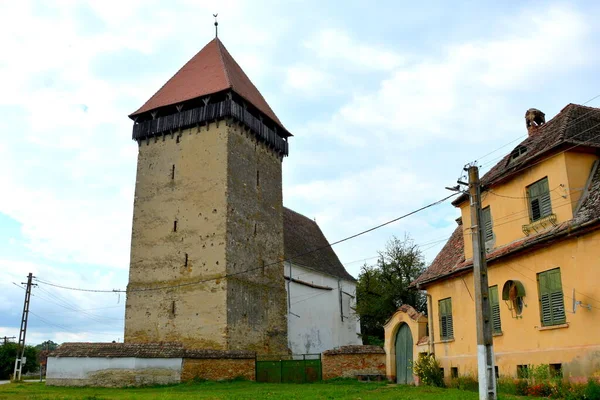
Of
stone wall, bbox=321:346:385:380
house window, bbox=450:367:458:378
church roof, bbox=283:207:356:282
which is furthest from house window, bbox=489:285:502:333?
church roof, bbox=283:207:356:282

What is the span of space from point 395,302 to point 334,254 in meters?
10.8

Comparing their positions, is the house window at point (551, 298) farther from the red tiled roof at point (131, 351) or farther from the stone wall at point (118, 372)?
the stone wall at point (118, 372)

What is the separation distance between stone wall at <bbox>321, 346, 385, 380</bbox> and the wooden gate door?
1.36 metres

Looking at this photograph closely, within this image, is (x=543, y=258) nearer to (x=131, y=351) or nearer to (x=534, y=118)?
(x=534, y=118)

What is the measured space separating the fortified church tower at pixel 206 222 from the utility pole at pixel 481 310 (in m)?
18.9

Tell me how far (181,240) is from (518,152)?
64.7 feet

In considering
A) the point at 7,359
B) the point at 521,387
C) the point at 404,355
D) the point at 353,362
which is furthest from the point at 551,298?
the point at 7,359

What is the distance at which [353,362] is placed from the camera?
1036 inches

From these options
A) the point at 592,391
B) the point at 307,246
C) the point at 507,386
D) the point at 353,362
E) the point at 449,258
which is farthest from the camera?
the point at 307,246

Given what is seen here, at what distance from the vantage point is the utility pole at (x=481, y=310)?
11062mm

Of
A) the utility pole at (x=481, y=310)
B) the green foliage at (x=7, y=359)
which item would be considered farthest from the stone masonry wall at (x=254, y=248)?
the green foliage at (x=7, y=359)

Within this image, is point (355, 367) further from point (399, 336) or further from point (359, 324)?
point (359, 324)

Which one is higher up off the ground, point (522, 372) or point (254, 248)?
point (254, 248)

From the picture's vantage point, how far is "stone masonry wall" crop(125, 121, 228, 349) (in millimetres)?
29359
